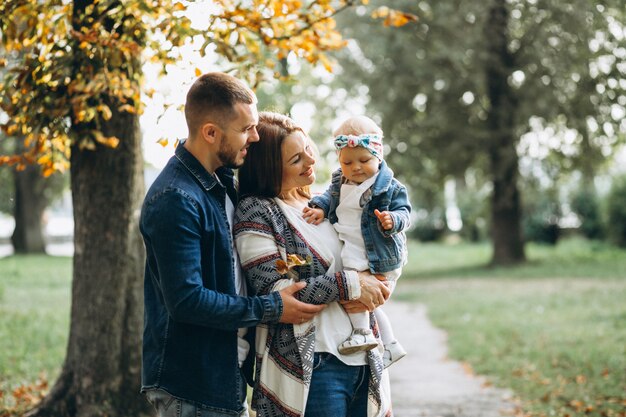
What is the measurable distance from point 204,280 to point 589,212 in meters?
25.8

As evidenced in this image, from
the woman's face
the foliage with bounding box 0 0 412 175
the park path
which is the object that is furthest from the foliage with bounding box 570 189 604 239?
the woman's face

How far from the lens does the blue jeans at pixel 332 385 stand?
2.99 metres

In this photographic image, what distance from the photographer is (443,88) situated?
61.3ft

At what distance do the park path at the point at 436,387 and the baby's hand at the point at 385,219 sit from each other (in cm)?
390

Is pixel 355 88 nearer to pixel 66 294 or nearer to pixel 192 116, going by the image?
pixel 66 294

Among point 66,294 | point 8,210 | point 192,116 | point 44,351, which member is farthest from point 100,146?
point 8,210

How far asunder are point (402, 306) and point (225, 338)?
11427 mm

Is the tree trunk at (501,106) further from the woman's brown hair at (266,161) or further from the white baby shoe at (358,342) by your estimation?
the white baby shoe at (358,342)

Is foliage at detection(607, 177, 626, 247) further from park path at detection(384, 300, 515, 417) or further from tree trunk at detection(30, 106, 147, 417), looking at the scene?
tree trunk at detection(30, 106, 147, 417)

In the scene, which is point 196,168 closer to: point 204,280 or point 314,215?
point 204,280

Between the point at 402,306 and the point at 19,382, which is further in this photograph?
the point at 402,306

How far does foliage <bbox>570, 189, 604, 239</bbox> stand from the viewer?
2628 centimetres

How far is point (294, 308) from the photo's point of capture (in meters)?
2.92

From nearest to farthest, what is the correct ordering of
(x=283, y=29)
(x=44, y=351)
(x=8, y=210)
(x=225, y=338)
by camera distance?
(x=225, y=338), (x=283, y=29), (x=44, y=351), (x=8, y=210)
